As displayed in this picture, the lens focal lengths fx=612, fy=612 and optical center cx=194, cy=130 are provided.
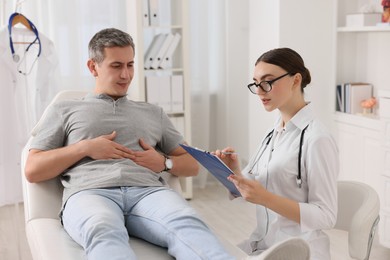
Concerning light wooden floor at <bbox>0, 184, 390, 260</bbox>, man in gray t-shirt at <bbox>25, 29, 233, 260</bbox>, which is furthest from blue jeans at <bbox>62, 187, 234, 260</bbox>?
light wooden floor at <bbox>0, 184, 390, 260</bbox>

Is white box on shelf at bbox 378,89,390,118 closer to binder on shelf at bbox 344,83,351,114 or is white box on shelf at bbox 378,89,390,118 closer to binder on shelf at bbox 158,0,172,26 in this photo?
binder on shelf at bbox 344,83,351,114

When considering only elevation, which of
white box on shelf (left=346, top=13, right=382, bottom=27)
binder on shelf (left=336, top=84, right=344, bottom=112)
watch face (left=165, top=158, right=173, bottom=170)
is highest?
white box on shelf (left=346, top=13, right=382, bottom=27)

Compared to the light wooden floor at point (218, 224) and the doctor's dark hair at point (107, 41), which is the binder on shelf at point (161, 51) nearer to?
the light wooden floor at point (218, 224)

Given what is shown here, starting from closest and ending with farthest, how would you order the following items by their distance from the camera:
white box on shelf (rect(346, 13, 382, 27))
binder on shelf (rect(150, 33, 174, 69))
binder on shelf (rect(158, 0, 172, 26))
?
1. white box on shelf (rect(346, 13, 382, 27))
2. binder on shelf (rect(150, 33, 174, 69))
3. binder on shelf (rect(158, 0, 172, 26))

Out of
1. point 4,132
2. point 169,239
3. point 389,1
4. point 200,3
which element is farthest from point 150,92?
point 169,239

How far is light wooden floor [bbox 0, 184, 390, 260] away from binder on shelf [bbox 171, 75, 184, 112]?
2.12 ft

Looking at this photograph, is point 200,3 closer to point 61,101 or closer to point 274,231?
point 61,101

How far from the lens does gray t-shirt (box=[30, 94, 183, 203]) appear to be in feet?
7.00

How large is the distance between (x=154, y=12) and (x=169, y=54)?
0.28 meters

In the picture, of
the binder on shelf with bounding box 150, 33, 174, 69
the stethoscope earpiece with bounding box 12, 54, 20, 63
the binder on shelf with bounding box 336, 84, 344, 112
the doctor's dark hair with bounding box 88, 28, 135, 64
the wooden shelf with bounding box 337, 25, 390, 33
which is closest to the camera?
the doctor's dark hair with bounding box 88, 28, 135, 64

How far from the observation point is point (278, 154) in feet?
6.02

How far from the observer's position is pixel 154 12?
3.89 m

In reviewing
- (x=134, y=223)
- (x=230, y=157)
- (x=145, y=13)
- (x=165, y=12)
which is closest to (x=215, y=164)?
(x=230, y=157)

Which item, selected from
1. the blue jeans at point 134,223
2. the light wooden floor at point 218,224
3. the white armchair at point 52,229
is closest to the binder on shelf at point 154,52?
the light wooden floor at point 218,224
